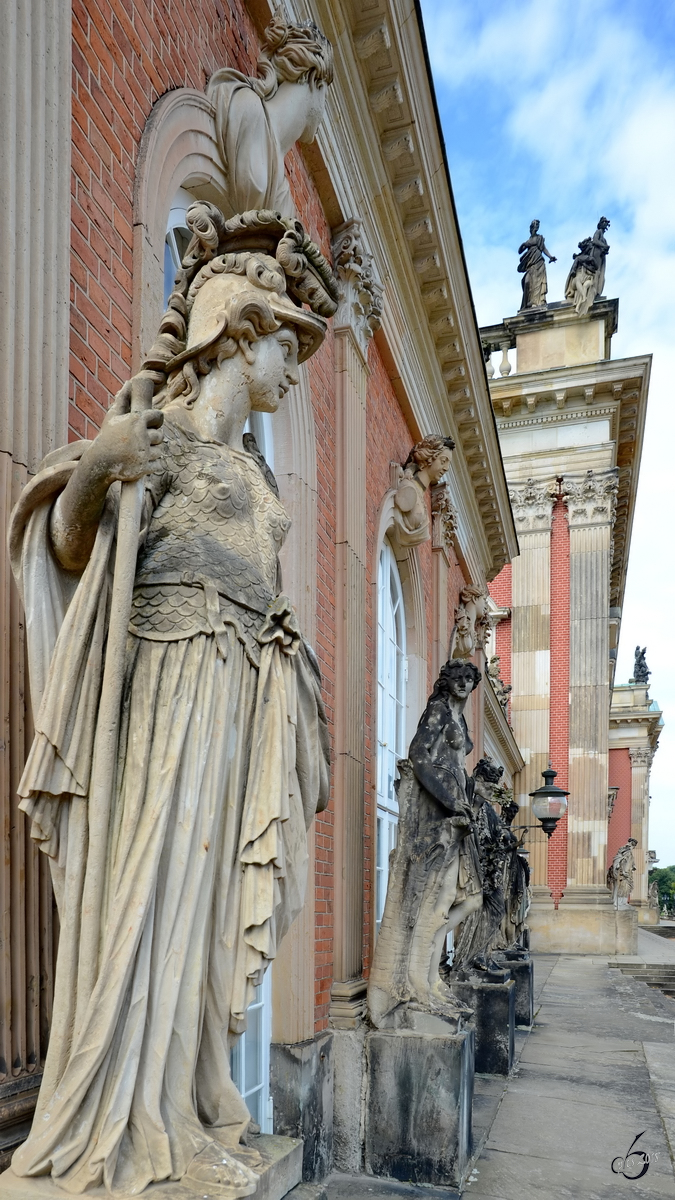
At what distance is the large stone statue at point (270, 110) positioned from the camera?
4.62 metres

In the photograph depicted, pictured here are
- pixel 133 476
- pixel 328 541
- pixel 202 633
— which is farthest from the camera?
pixel 328 541

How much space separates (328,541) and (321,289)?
3.90m

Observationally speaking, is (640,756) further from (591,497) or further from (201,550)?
Answer: (201,550)

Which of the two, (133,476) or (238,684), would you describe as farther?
(238,684)

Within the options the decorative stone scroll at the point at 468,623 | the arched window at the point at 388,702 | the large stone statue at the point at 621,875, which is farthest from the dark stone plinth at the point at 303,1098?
the large stone statue at the point at 621,875

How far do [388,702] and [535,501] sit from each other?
55.5 feet

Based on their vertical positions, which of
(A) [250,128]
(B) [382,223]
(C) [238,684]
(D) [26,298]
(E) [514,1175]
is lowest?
(E) [514,1175]

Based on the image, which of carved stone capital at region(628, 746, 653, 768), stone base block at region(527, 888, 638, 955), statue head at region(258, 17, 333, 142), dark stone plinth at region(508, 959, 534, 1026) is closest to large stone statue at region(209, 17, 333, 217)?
statue head at region(258, 17, 333, 142)

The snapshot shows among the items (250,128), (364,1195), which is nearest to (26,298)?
(250,128)

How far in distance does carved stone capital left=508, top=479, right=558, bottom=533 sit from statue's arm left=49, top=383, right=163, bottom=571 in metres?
23.8

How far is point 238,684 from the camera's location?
2350 millimetres

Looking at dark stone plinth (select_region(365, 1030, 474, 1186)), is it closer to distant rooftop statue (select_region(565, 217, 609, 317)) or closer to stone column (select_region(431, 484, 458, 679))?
stone column (select_region(431, 484, 458, 679))

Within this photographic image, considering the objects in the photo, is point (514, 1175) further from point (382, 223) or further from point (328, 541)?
point (382, 223)

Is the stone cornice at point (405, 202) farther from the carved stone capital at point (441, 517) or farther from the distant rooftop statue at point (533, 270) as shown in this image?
the distant rooftop statue at point (533, 270)
